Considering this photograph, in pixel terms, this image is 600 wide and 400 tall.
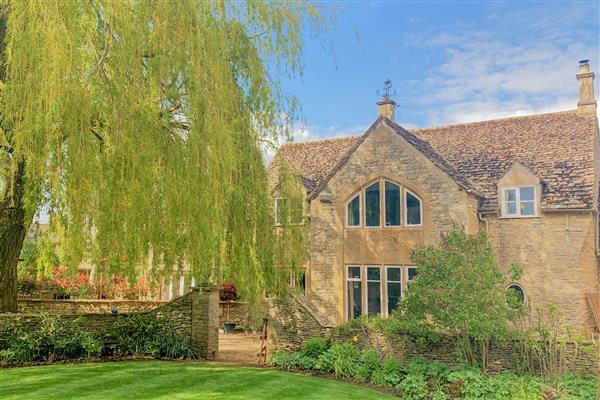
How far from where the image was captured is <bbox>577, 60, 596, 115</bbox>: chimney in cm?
2302

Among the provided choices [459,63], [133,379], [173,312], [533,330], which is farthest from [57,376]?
[459,63]

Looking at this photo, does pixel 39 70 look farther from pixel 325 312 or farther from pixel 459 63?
pixel 325 312

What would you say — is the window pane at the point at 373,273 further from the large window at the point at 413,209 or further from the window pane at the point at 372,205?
the large window at the point at 413,209

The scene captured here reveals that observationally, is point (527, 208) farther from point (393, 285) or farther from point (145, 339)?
point (145, 339)

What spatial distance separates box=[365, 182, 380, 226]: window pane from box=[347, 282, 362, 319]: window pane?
9.13 ft

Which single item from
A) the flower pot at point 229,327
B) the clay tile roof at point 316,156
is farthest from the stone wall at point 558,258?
the flower pot at point 229,327

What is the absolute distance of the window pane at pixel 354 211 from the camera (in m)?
23.1

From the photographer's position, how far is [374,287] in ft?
73.5

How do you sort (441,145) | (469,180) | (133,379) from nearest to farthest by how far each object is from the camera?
(133,379)
(469,180)
(441,145)

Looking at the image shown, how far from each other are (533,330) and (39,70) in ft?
43.0

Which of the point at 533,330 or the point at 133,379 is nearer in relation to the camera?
the point at 133,379

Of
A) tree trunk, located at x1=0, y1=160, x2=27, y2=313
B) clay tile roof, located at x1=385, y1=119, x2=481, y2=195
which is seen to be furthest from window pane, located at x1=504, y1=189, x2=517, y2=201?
tree trunk, located at x1=0, y1=160, x2=27, y2=313

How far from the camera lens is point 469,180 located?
23.0 metres

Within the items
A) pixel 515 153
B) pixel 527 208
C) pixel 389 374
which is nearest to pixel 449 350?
pixel 389 374
